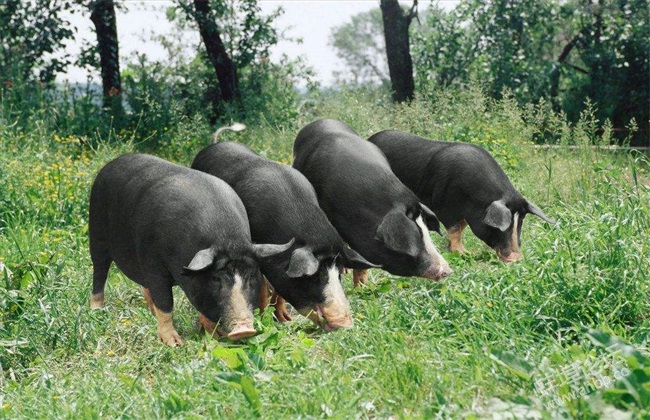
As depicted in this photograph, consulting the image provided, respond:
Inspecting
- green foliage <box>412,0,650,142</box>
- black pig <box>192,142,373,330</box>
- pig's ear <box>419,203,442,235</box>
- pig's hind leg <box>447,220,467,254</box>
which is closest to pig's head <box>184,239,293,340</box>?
black pig <box>192,142,373,330</box>

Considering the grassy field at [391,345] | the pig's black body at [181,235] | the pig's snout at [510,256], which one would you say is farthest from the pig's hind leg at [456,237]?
the pig's black body at [181,235]

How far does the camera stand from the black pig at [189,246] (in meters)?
4.58

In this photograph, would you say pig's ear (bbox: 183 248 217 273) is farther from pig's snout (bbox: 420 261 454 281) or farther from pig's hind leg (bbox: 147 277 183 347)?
pig's snout (bbox: 420 261 454 281)

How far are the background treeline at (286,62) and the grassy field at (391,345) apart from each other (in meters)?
6.10

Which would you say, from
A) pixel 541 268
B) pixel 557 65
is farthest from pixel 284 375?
pixel 557 65

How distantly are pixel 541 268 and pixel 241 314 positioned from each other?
1652 mm

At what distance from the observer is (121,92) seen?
1323 cm

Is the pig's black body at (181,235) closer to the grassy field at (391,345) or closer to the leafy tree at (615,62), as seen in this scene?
the grassy field at (391,345)

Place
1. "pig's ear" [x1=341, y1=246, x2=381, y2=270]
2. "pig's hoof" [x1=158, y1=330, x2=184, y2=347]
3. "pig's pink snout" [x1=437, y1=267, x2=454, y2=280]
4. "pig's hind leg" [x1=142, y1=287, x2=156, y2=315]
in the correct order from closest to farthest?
1. "pig's hoof" [x1=158, y1=330, x2=184, y2=347]
2. "pig's ear" [x1=341, y1=246, x2=381, y2=270]
3. "pig's hind leg" [x1=142, y1=287, x2=156, y2=315]
4. "pig's pink snout" [x1=437, y1=267, x2=454, y2=280]

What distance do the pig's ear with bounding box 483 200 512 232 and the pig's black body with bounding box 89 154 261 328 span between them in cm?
196

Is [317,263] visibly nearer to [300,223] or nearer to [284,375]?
[300,223]

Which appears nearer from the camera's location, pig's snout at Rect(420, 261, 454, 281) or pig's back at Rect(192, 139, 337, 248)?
pig's back at Rect(192, 139, 337, 248)

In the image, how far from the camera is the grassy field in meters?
3.40

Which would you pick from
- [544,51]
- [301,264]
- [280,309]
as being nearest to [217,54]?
[544,51]
